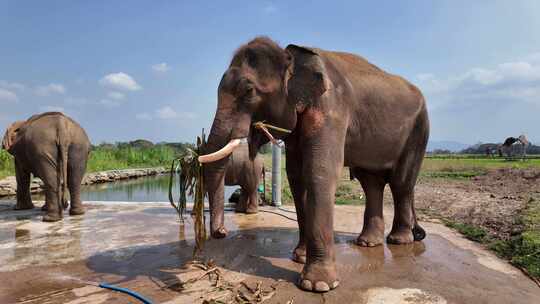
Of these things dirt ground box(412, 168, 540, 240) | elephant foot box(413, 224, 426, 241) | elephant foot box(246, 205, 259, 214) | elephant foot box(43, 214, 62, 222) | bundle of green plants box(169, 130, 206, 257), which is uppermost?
bundle of green plants box(169, 130, 206, 257)

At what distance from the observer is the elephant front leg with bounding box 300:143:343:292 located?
352 centimetres

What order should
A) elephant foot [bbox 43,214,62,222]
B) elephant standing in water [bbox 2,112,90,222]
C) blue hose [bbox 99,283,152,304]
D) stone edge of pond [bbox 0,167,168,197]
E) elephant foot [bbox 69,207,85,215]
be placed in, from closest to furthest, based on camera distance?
blue hose [bbox 99,283,152,304] → elephant foot [bbox 43,214,62,222] → elephant standing in water [bbox 2,112,90,222] → elephant foot [bbox 69,207,85,215] → stone edge of pond [bbox 0,167,168,197]

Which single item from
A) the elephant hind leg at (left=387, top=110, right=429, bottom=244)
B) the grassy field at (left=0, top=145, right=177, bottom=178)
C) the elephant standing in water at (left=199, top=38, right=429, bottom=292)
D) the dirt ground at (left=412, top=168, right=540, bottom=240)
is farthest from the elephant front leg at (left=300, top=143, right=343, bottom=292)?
the grassy field at (left=0, top=145, right=177, bottom=178)

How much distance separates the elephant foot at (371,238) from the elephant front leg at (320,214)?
160cm

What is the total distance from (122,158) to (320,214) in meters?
28.3

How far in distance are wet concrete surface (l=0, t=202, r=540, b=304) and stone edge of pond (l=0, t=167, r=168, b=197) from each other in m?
7.52

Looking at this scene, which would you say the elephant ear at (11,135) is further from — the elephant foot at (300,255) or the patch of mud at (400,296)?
the patch of mud at (400,296)

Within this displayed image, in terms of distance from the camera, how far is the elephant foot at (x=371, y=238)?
16.5 ft

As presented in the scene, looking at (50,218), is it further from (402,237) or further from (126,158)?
(126,158)

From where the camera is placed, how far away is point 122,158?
29.2m

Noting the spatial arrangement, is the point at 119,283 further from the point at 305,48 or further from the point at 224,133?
the point at 305,48

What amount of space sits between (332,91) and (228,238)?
2862 millimetres

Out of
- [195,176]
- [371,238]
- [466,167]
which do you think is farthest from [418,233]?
[466,167]

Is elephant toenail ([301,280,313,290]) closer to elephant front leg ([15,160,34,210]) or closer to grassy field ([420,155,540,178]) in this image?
elephant front leg ([15,160,34,210])
